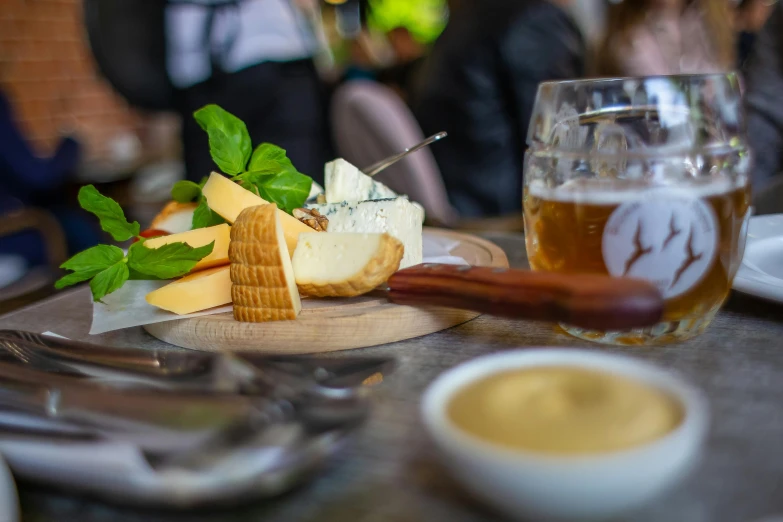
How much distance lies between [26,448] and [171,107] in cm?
240

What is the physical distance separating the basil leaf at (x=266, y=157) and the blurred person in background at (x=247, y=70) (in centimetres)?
177

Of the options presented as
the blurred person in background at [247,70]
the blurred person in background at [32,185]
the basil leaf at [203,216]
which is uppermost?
the blurred person in background at [247,70]

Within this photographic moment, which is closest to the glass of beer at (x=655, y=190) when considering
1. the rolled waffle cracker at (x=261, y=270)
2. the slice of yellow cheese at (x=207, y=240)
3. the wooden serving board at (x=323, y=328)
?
the wooden serving board at (x=323, y=328)

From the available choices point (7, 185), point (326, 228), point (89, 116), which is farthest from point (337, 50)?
point (326, 228)

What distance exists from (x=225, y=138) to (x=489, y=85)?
1722 millimetres

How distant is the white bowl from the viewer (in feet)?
1.25

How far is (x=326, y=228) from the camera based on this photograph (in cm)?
90

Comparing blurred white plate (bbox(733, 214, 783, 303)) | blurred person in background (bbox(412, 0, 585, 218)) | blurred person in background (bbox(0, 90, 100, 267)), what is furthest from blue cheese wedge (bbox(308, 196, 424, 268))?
blurred person in background (bbox(0, 90, 100, 267))

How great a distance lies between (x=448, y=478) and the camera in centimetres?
48

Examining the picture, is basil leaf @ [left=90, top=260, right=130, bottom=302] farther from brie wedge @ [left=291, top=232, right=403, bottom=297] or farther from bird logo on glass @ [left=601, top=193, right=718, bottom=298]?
bird logo on glass @ [left=601, top=193, right=718, bottom=298]

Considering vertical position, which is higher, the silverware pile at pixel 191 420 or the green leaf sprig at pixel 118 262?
the green leaf sprig at pixel 118 262

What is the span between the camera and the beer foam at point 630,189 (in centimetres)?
65

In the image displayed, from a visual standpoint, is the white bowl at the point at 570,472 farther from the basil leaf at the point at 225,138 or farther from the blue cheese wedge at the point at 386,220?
the basil leaf at the point at 225,138

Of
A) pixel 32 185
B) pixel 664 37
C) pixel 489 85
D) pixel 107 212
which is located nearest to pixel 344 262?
pixel 107 212
